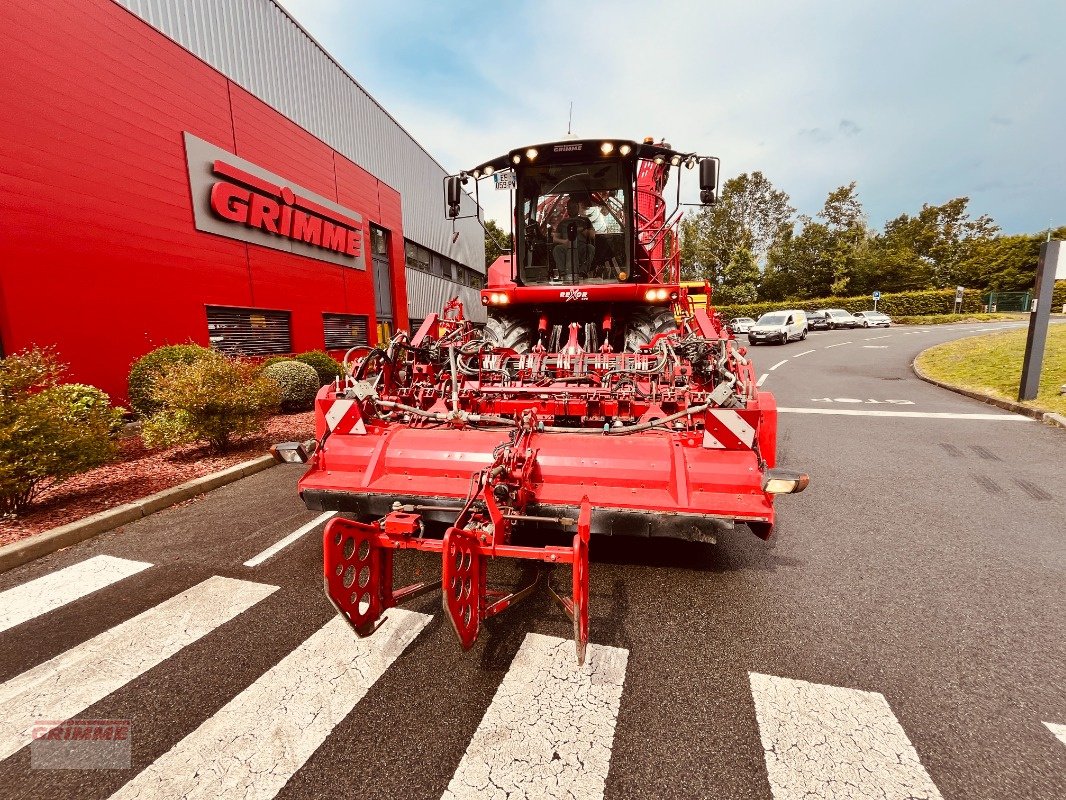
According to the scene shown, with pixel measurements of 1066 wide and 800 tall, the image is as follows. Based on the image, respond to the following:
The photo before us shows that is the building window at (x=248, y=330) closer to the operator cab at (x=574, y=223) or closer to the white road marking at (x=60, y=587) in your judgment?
the white road marking at (x=60, y=587)

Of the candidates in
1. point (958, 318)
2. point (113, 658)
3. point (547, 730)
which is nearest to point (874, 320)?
point (958, 318)

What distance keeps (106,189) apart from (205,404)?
494cm

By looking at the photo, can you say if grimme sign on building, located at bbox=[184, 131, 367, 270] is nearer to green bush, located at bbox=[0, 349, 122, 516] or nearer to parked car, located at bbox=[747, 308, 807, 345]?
green bush, located at bbox=[0, 349, 122, 516]

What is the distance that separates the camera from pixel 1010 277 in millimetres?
45250

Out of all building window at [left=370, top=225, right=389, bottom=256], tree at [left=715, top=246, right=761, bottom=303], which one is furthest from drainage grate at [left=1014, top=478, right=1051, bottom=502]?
tree at [left=715, top=246, right=761, bottom=303]

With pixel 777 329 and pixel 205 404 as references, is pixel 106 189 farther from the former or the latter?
pixel 777 329

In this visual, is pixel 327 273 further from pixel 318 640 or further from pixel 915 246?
pixel 915 246

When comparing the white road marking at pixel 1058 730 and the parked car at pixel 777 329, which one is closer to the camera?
the white road marking at pixel 1058 730

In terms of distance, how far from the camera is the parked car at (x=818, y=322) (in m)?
34.6

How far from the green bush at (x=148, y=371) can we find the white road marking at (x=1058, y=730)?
889 centimetres

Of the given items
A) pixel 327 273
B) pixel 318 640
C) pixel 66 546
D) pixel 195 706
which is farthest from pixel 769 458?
pixel 327 273

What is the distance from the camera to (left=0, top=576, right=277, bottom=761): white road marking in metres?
2.16
